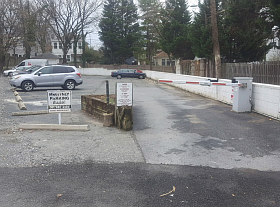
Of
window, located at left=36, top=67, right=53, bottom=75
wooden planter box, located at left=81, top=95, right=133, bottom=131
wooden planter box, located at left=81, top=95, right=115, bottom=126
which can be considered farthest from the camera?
window, located at left=36, top=67, right=53, bottom=75

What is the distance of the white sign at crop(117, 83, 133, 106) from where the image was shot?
31.2 feet

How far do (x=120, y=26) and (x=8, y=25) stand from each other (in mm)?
18851

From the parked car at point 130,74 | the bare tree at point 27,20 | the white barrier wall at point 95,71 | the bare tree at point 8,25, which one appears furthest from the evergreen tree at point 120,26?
the bare tree at point 8,25

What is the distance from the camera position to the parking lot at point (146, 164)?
4.82m

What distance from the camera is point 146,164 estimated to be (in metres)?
6.39

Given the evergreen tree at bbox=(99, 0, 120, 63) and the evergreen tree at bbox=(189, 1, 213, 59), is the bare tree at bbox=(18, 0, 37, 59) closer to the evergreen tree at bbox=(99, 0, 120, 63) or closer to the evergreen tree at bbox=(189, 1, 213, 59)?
the evergreen tree at bbox=(99, 0, 120, 63)

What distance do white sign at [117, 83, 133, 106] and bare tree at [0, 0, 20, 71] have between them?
41.8m

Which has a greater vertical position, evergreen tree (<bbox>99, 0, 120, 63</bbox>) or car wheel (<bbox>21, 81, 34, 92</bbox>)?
evergreen tree (<bbox>99, 0, 120, 63</bbox>)

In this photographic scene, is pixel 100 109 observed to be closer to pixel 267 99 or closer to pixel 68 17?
pixel 267 99

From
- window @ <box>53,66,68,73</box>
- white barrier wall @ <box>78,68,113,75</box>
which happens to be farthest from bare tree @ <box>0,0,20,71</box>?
window @ <box>53,66,68,73</box>

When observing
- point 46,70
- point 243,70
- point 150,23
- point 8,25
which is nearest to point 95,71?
point 150,23

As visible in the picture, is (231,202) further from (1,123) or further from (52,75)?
(52,75)

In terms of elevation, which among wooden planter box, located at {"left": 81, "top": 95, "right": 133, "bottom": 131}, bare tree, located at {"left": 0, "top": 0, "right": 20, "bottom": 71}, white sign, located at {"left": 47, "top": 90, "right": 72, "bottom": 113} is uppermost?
bare tree, located at {"left": 0, "top": 0, "right": 20, "bottom": 71}

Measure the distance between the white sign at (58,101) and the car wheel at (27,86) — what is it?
12.8m
